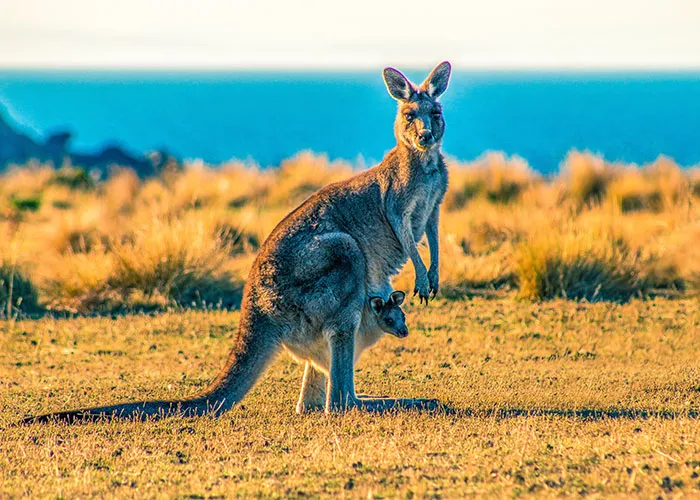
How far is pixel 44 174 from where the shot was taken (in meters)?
25.0

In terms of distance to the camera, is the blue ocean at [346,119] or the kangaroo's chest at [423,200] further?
the blue ocean at [346,119]

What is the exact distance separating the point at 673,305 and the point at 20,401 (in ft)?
22.7

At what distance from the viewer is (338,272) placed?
6.55 m

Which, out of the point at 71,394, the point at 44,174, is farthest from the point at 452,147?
the point at 71,394

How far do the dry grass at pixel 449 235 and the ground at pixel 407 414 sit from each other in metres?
0.79

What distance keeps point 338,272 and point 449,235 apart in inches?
289

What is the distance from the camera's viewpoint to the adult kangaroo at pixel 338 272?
6.50 metres

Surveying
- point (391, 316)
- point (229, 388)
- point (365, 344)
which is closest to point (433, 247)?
point (391, 316)

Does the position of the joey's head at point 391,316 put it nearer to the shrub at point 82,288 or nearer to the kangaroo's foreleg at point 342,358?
the kangaroo's foreleg at point 342,358

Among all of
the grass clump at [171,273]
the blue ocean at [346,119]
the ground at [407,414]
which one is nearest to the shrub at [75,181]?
the grass clump at [171,273]

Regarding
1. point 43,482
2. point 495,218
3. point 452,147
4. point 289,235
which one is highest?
point 452,147

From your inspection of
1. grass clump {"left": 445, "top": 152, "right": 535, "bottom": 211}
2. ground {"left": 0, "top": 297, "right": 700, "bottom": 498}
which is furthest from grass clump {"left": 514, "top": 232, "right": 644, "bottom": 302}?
grass clump {"left": 445, "top": 152, "right": 535, "bottom": 211}

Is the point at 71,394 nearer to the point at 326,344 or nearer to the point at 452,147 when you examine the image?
the point at 326,344

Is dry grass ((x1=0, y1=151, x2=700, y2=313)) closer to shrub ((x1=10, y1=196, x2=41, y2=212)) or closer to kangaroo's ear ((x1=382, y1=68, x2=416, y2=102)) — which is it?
shrub ((x1=10, y1=196, x2=41, y2=212))
